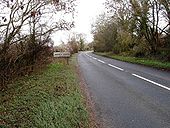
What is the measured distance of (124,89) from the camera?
40.9 feet

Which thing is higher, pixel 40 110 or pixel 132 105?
A: pixel 40 110

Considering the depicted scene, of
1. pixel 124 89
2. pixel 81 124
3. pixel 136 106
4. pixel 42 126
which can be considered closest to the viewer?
pixel 42 126

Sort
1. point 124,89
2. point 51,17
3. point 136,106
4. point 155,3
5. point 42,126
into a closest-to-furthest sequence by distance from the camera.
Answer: point 42,126
point 136,106
point 124,89
point 51,17
point 155,3

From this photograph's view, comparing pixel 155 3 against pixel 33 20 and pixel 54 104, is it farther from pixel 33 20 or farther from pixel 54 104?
pixel 54 104

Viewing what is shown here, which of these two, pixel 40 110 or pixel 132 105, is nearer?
pixel 40 110

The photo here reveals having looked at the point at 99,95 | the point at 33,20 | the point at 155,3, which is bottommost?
the point at 99,95

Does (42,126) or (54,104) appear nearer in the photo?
(42,126)

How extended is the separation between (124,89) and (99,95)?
165cm

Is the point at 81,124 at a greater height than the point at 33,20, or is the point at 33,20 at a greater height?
the point at 33,20

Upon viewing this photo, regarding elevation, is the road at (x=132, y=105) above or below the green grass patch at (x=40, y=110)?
below

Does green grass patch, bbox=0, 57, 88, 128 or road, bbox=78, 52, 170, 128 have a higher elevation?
green grass patch, bbox=0, 57, 88, 128

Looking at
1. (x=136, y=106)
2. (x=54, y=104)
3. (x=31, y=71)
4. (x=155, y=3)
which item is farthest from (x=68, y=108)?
(x=155, y=3)

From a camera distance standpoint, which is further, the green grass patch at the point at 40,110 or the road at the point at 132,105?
the road at the point at 132,105

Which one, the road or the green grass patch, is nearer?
the green grass patch
